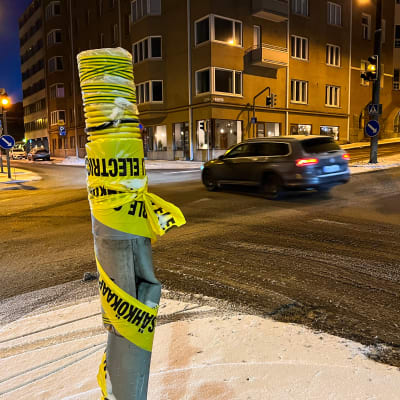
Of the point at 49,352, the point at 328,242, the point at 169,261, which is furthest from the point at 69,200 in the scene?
the point at 49,352

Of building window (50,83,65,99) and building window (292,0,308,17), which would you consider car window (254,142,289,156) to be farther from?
building window (50,83,65,99)

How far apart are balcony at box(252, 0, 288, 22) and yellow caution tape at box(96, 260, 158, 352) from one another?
109 feet

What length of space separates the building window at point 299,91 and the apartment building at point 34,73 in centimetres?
3984

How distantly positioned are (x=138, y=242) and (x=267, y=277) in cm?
324

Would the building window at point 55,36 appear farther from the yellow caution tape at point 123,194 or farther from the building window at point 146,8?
the yellow caution tape at point 123,194

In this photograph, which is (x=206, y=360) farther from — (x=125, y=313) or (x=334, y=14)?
(x=334, y=14)

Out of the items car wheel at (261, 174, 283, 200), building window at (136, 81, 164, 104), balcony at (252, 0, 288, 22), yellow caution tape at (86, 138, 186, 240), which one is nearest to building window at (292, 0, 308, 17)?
balcony at (252, 0, 288, 22)

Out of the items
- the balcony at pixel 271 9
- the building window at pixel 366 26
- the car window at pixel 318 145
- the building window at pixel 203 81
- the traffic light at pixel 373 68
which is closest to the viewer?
the car window at pixel 318 145

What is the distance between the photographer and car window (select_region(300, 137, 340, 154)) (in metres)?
10.7

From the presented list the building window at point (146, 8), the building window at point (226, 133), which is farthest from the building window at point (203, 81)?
the building window at point (146, 8)

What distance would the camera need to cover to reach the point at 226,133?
30.9m

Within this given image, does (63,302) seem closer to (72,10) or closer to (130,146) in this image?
(130,146)

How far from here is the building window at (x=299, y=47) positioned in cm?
3462

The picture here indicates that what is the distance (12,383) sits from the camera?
9.02 feet
